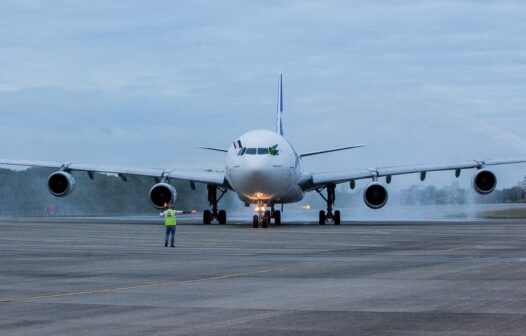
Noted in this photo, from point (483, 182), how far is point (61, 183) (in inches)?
878

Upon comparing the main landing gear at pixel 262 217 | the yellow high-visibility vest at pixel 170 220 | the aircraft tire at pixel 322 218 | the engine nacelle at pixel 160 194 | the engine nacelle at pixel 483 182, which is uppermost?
the engine nacelle at pixel 483 182

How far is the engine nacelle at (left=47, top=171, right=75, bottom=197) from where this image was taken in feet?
197

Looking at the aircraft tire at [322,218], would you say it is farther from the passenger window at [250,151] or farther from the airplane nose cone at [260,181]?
the passenger window at [250,151]

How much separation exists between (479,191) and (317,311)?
46.3 m

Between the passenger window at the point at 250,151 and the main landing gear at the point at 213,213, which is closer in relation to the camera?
the passenger window at the point at 250,151

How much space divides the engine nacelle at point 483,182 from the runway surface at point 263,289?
85.7 feet

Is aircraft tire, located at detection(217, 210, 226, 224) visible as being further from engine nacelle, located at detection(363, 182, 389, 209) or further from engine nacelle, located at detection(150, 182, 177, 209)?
engine nacelle, located at detection(363, 182, 389, 209)

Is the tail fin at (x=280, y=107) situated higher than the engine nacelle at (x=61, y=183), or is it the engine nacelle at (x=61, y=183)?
the tail fin at (x=280, y=107)

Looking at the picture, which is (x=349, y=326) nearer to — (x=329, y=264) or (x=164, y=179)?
(x=329, y=264)

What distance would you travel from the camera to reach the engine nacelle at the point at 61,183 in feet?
197

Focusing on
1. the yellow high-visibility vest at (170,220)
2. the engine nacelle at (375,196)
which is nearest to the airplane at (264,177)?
the engine nacelle at (375,196)

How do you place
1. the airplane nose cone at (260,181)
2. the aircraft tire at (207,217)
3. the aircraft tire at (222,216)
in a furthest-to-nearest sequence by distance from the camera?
the aircraft tire at (222,216)
the aircraft tire at (207,217)
the airplane nose cone at (260,181)

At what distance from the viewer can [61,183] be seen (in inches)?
2368

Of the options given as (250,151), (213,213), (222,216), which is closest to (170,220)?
(250,151)
